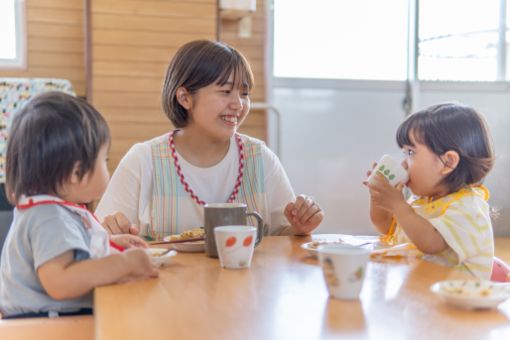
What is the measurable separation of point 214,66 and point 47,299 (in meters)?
0.92

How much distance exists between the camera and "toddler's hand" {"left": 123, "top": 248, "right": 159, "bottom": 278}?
113 cm

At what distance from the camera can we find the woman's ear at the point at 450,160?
1561mm

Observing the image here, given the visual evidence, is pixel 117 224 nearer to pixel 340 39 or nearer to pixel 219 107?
pixel 219 107

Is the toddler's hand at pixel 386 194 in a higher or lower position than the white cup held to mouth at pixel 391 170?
lower

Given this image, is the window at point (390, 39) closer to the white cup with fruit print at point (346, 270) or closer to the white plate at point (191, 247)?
the white plate at point (191, 247)

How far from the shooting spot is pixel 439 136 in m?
1.59

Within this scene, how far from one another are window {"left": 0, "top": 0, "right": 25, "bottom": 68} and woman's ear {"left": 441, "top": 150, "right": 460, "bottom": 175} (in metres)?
2.92

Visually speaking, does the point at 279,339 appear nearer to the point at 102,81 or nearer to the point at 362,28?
the point at 102,81

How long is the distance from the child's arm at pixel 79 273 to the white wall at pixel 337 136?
3183mm

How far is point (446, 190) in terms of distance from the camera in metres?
1.60

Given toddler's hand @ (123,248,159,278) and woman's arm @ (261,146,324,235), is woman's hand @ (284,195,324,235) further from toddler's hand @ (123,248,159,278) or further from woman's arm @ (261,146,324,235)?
toddler's hand @ (123,248,159,278)

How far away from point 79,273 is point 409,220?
29.1 inches

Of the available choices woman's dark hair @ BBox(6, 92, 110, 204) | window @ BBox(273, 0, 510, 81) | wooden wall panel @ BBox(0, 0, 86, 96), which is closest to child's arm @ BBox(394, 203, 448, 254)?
woman's dark hair @ BBox(6, 92, 110, 204)

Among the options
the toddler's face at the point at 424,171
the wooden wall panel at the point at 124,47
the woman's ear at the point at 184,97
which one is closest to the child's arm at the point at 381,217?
the toddler's face at the point at 424,171
